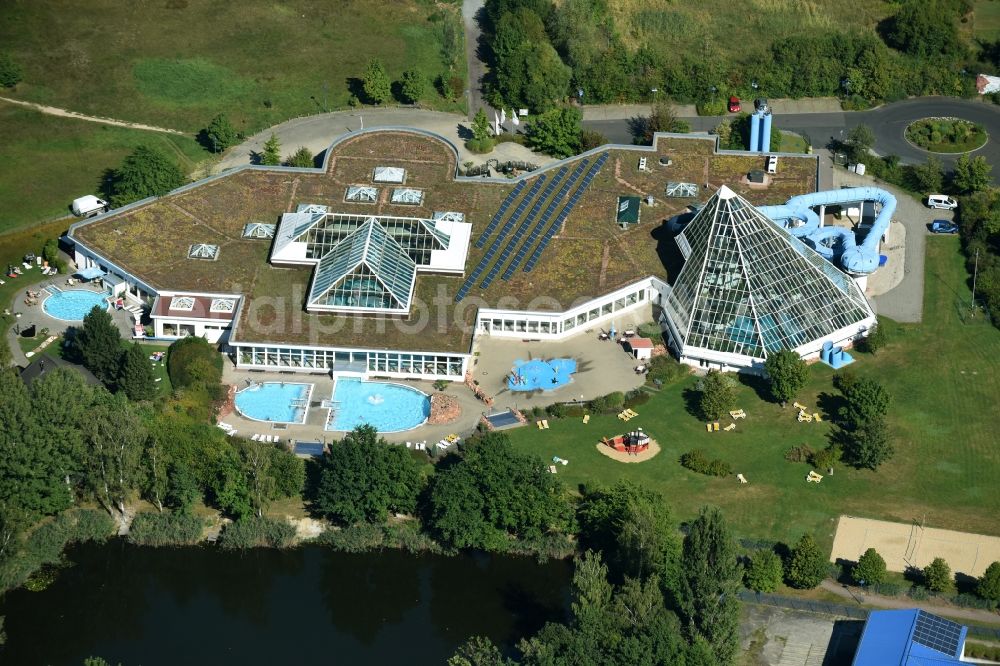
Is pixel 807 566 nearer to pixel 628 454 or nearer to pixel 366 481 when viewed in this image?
pixel 628 454

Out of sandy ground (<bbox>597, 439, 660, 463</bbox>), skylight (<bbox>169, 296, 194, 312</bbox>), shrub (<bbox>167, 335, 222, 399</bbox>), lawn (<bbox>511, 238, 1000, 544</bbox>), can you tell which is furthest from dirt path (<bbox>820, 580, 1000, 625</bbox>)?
skylight (<bbox>169, 296, 194, 312</bbox>)

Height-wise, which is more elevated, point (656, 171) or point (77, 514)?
point (656, 171)

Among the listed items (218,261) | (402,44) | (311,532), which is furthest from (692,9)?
(311,532)

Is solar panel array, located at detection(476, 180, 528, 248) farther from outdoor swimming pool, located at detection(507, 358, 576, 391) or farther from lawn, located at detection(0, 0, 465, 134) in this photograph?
lawn, located at detection(0, 0, 465, 134)

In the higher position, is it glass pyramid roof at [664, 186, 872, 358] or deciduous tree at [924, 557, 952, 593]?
glass pyramid roof at [664, 186, 872, 358]

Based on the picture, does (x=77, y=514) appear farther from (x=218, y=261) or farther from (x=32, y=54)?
(x=32, y=54)
